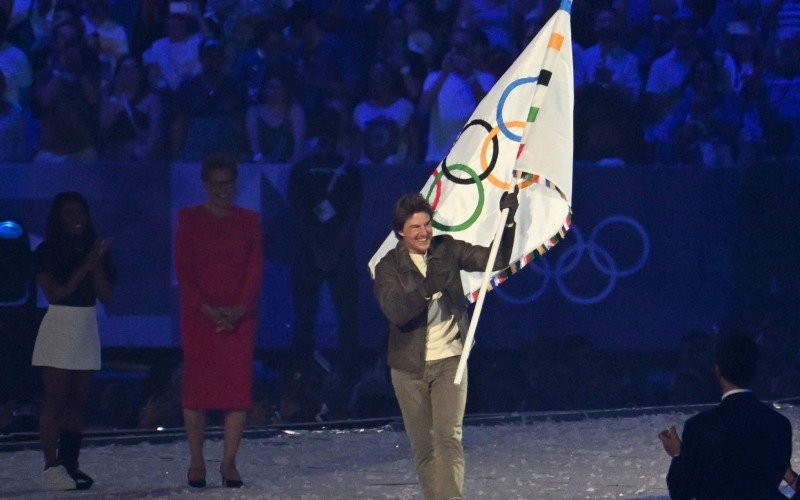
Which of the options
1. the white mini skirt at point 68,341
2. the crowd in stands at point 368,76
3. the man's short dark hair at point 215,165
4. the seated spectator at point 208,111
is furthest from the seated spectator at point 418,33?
the white mini skirt at point 68,341

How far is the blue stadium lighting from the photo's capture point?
1058cm

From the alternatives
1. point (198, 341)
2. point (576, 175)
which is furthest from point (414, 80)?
point (198, 341)

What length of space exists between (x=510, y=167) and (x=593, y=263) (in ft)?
13.5

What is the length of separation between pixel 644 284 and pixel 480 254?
496cm

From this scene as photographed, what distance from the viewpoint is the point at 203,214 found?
8852 millimetres

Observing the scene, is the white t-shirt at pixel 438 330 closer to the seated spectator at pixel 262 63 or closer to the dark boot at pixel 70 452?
the dark boot at pixel 70 452

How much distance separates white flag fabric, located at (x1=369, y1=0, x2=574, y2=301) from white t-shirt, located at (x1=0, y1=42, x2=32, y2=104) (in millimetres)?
4242

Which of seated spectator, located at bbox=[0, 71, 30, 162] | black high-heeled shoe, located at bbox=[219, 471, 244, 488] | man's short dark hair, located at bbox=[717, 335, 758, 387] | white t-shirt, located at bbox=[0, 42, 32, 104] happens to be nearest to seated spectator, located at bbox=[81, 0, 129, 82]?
white t-shirt, located at bbox=[0, 42, 32, 104]

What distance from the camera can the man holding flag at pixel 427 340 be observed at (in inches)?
281

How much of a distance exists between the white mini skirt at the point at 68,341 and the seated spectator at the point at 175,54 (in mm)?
3014

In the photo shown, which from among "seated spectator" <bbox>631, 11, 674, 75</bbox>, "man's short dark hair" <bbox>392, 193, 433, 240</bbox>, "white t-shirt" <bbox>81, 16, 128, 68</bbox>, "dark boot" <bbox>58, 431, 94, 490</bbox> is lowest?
"dark boot" <bbox>58, 431, 94, 490</bbox>

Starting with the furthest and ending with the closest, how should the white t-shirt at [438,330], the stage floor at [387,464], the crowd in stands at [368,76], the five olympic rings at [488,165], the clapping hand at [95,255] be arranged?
the crowd in stands at [368,76] < the clapping hand at [95,255] < the stage floor at [387,464] < the five olympic rings at [488,165] < the white t-shirt at [438,330]

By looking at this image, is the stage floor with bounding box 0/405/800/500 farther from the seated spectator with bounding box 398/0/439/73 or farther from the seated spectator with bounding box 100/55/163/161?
the seated spectator with bounding box 398/0/439/73

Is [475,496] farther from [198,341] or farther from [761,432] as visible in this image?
[761,432]
